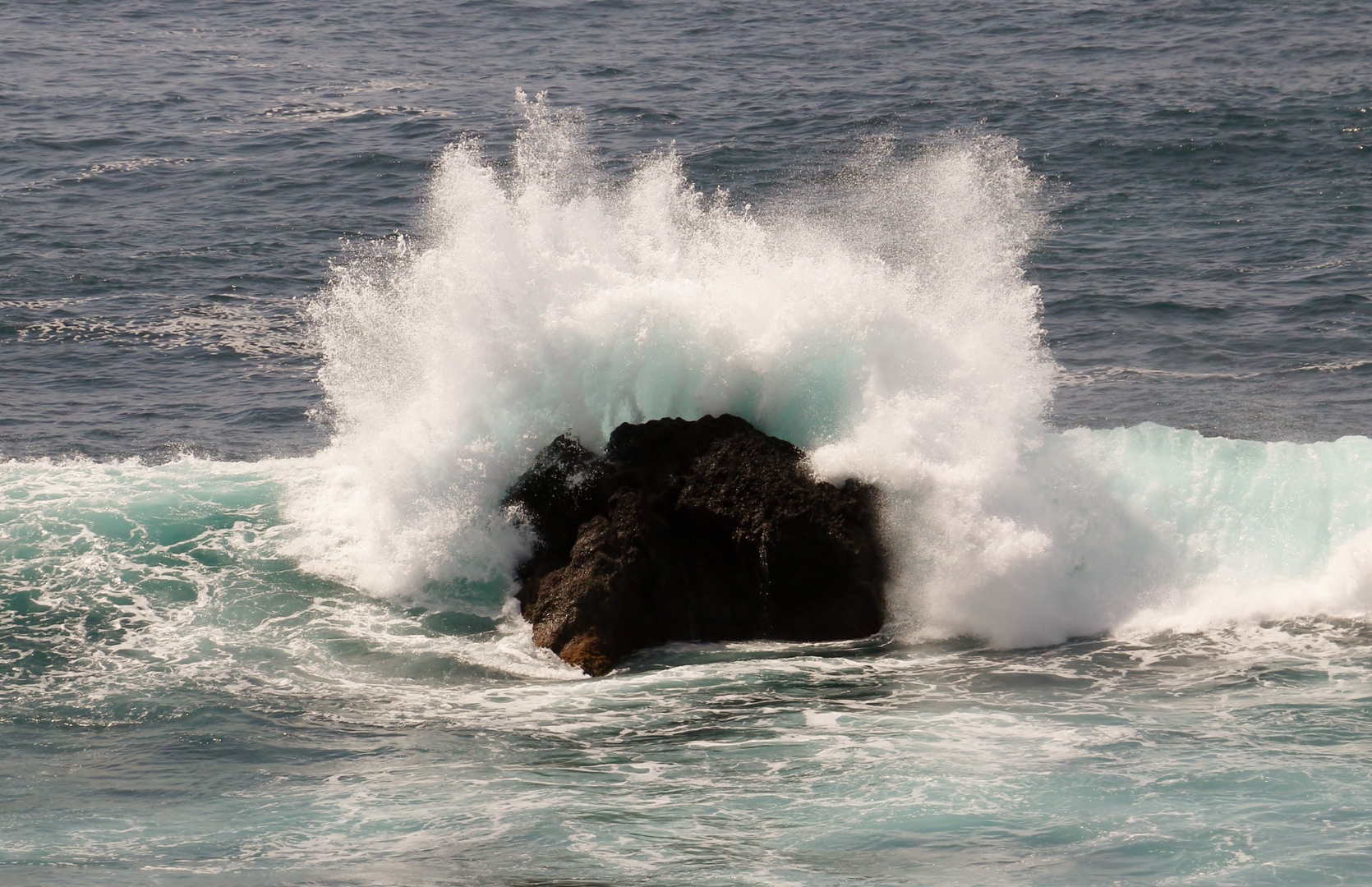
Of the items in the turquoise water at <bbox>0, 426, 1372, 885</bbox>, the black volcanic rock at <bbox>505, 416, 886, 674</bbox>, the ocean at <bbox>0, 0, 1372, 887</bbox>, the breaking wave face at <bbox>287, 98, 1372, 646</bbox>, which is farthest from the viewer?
the breaking wave face at <bbox>287, 98, 1372, 646</bbox>

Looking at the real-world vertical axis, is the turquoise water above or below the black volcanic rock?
below

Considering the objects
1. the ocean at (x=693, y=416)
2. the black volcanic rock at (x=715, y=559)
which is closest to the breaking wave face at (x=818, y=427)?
the ocean at (x=693, y=416)

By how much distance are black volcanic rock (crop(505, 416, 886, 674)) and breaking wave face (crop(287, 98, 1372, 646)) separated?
386mm

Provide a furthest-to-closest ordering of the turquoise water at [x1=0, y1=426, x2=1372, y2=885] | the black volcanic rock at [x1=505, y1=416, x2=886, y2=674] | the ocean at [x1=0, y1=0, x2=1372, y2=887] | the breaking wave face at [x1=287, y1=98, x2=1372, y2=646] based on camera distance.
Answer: the breaking wave face at [x1=287, y1=98, x2=1372, y2=646]
the black volcanic rock at [x1=505, y1=416, x2=886, y2=674]
the ocean at [x1=0, y1=0, x2=1372, y2=887]
the turquoise water at [x1=0, y1=426, x2=1372, y2=885]

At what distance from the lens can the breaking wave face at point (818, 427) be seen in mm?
11641

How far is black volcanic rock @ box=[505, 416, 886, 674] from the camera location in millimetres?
11180

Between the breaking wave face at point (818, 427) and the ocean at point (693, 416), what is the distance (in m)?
0.04

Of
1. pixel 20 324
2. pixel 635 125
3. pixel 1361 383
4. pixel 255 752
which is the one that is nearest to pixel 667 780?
pixel 255 752

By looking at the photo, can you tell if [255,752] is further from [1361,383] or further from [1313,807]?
[1361,383]

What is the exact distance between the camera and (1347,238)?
20.3m

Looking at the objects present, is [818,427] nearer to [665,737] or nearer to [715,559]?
[715,559]

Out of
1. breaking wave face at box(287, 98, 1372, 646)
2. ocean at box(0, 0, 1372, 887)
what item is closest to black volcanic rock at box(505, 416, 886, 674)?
ocean at box(0, 0, 1372, 887)

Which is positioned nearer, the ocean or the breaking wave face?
the ocean

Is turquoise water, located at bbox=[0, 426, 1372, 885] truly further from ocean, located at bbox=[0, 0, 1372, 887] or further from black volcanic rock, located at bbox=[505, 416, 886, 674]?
black volcanic rock, located at bbox=[505, 416, 886, 674]
